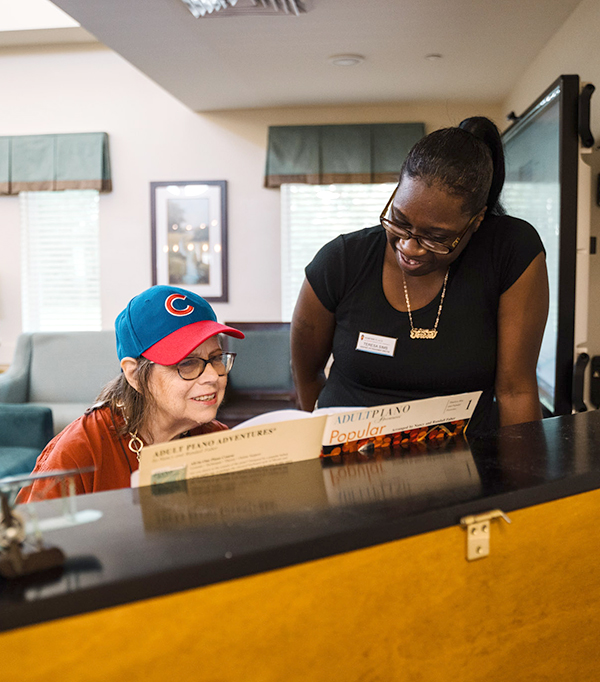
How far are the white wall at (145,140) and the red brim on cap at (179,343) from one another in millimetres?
4369

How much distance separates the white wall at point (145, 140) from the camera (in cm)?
564

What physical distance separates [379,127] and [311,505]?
509 cm

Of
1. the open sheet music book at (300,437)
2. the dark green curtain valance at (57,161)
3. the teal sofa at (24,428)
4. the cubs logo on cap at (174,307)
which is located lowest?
the teal sofa at (24,428)

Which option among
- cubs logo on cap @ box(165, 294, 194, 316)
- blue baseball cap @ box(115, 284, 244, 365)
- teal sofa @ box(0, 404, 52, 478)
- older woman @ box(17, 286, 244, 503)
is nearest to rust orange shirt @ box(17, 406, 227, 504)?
older woman @ box(17, 286, 244, 503)

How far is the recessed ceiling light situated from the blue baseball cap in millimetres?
3207

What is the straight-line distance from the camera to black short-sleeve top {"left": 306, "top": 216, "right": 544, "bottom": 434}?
152cm

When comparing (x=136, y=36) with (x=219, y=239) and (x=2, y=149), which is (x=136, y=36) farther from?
(x=2, y=149)

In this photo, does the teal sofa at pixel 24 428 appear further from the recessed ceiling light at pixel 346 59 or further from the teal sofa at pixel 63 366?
the recessed ceiling light at pixel 346 59

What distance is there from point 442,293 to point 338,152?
13.6 ft

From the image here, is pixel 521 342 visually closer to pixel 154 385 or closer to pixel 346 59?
pixel 154 385

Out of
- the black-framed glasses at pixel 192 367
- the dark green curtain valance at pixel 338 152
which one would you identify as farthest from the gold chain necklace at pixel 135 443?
the dark green curtain valance at pixel 338 152

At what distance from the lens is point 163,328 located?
138cm

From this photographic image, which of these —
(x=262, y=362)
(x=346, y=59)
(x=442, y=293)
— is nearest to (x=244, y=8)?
(x=346, y=59)

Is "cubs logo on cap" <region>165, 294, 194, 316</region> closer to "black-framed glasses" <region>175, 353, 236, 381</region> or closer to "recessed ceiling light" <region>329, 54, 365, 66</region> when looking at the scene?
"black-framed glasses" <region>175, 353, 236, 381</region>
